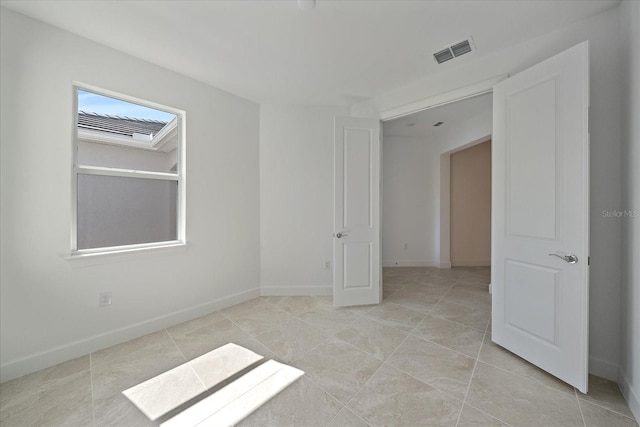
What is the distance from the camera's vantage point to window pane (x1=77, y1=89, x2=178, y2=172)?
7.18ft

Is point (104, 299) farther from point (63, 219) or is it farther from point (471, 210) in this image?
point (471, 210)

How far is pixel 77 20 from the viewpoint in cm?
189

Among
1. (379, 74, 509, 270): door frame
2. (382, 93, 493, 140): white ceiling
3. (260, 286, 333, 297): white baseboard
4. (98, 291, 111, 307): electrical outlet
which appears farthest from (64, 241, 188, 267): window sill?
(382, 93, 493, 140): white ceiling

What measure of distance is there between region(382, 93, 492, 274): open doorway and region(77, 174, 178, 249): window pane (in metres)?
4.09

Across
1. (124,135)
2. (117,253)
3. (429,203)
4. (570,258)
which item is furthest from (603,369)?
(124,135)

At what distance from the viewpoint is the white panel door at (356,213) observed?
120 inches

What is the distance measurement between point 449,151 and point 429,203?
1136 millimetres

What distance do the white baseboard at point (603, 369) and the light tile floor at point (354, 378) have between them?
0.06m

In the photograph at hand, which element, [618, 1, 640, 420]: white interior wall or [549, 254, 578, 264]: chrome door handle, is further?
[549, 254, 578, 264]: chrome door handle

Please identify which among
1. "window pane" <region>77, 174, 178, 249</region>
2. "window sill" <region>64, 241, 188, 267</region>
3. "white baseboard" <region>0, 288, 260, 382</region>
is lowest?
"white baseboard" <region>0, 288, 260, 382</region>

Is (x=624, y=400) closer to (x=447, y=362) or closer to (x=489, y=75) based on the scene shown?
(x=447, y=362)

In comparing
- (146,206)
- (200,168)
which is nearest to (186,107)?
(200,168)

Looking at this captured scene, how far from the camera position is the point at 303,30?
2.01m

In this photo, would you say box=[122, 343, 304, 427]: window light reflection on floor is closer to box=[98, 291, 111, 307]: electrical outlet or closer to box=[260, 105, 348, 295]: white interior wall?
box=[98, 291, 111, 307]: electrical outlet
